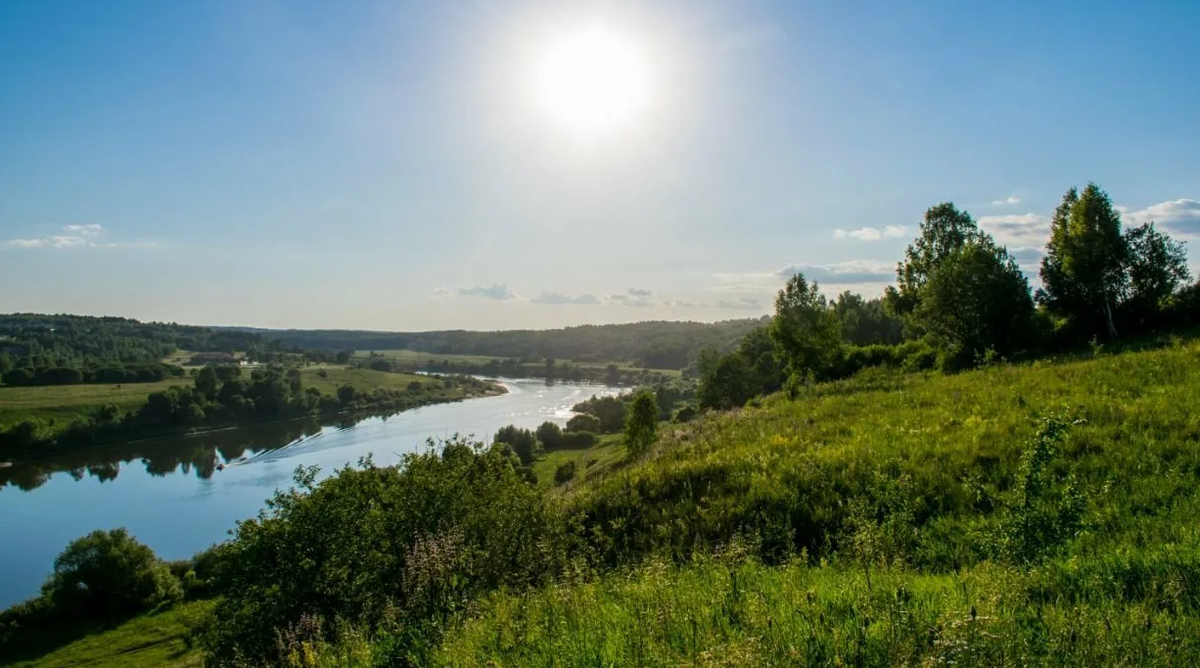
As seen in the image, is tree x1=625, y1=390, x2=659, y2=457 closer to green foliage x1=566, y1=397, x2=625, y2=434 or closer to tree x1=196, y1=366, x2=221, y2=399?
green foliage x1=566, y1=397, x2=625, y2=434

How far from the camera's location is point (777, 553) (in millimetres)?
9109

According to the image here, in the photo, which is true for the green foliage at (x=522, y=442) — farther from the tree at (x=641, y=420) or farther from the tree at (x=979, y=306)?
the tree at (x=979, y=306)

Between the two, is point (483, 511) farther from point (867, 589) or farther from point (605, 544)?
point (867, 589)

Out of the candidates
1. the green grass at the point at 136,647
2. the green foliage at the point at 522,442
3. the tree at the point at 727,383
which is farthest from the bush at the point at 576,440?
the green grass at the point at 136,647

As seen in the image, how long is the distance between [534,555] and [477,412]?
134 metres

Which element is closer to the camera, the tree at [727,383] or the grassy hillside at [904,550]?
the grassy hillside at [904,550]

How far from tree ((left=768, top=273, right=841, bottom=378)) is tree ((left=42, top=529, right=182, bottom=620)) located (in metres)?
60.3

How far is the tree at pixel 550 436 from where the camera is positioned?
102m


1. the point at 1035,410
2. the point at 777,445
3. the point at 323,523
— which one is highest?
the point at 1035,410

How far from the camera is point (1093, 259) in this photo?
91.5 ft

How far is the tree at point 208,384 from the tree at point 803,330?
150497 millimetres

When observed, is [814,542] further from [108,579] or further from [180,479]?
[180,479]

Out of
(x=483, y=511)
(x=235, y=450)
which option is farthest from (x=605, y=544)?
(x=235, y=450)

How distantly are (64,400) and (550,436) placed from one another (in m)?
115
